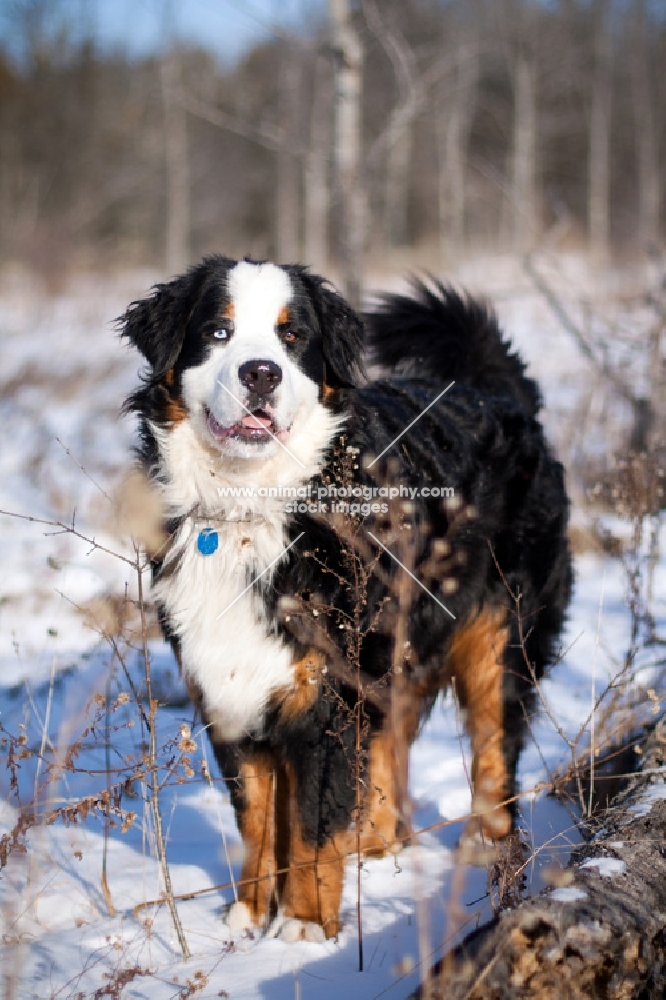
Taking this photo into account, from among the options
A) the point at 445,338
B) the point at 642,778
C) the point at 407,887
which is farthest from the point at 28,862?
the point at 445,338

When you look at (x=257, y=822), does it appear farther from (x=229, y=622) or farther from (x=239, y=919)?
(x=229, y=622)

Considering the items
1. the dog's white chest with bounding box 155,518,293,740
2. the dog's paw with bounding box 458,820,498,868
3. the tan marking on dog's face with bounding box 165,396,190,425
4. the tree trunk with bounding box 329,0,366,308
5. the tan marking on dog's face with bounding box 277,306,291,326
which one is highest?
the tree trunk with bounding box 329,0,366,308

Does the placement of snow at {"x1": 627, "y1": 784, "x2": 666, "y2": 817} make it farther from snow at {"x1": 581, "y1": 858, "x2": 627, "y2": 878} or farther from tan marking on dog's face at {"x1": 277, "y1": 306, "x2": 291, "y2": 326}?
tan marking on dog's face at {"x1": 277, "y1": 306, "x2": 291, "y2": 326}

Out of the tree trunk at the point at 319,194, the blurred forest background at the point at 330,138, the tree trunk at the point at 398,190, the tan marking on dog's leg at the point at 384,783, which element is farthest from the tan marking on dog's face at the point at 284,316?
the tree trunk at the point at 398,190

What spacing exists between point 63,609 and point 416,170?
20.6 meters

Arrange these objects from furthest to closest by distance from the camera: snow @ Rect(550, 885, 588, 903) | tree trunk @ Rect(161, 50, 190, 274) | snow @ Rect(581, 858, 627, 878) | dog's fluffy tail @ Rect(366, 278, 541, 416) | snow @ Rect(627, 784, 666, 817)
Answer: tree trunk @ Rect(161, 50, 190, 274), dog's fluffy tail @ Rect(366, 278, 541, 416), snow @ Rect(627, 784, 666, 817), snow @ Rect(581, 858, 627, 878), snow @ Rect(550, 885, 588, 903)

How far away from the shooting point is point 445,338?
11.6 feet

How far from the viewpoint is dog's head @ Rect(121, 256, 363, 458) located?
7.79 feet

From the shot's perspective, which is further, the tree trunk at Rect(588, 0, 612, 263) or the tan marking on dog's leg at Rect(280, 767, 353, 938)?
the tree trunk at Rect(588, 0, 612, 263)

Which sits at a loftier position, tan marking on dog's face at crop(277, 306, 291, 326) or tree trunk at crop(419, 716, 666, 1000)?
tan marking on dog's face at crop(277, 306, 291, 326)

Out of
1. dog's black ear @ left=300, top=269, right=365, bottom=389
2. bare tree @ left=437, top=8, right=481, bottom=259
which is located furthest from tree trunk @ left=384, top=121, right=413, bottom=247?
dog's black ear @ left=300, top=269, right=365, bottom=389

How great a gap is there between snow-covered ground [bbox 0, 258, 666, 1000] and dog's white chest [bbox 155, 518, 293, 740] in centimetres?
15

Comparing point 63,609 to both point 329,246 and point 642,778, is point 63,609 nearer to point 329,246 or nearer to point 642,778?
point 642,778

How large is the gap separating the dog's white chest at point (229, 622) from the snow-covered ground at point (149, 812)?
15 centimetres
